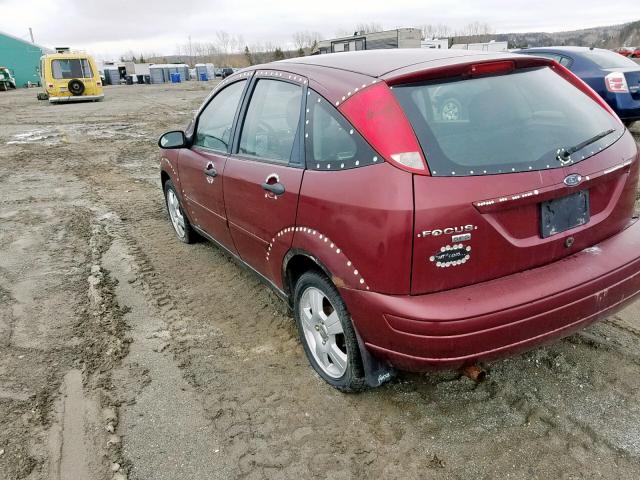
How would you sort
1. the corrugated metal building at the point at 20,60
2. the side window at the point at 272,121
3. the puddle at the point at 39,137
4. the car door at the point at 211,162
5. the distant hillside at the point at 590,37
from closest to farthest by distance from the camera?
the side window at the point at 272,121
the car door at the point at 211,162
the puddle at the point at 39,137
the corrugated metal building at the point at 20,60
the distant hillside at the point at 590,37

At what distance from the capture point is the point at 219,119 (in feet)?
12.3

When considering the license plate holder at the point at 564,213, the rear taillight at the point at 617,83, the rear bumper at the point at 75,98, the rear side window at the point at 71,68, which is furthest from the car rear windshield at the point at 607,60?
the rear side window at the point at 71,68

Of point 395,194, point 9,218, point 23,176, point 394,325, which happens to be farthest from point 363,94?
point 23,176

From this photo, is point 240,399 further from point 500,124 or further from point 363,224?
point 500,124

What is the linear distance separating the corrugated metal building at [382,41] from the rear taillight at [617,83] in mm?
19225

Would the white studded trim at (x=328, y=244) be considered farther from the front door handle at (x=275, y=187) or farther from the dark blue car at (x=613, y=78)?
the dark blue car at (x=613, y=78)

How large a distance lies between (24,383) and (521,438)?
108 inches

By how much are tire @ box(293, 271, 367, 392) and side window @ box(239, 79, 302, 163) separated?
72 centimetres

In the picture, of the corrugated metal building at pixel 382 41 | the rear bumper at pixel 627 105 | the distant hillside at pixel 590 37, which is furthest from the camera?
the distant hillside at pixel 590 37

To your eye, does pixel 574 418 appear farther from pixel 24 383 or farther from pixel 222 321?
pixel 24 383

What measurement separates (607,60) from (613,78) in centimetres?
72

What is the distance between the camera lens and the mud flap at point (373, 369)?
7.89ft

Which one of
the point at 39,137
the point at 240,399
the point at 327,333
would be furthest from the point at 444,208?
the point at 39,137

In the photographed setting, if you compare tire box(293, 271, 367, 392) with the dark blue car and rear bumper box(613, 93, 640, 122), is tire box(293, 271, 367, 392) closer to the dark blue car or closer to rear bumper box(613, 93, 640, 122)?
the dark blue car
